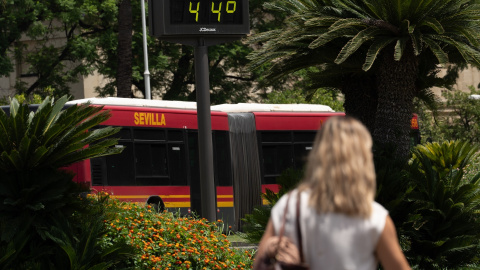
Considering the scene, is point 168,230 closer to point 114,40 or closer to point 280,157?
point 280,157

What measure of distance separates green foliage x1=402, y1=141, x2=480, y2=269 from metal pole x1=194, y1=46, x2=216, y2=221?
2492 mm

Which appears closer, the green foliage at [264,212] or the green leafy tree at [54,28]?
the green foliage at [264,212]

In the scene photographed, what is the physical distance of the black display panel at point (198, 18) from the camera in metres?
13.0

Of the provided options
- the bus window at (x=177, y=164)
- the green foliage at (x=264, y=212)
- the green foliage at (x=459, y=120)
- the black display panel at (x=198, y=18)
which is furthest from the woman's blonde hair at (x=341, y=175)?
the green foliage at (x=459, y=120)

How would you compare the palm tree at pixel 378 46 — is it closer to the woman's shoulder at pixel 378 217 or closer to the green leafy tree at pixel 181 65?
the woman's shoulder at pixel 378 217

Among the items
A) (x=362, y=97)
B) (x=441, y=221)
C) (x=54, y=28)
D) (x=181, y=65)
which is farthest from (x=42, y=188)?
(x=181, y=65)

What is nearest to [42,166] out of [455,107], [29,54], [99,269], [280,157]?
[99,269]

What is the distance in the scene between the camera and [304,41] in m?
15.0

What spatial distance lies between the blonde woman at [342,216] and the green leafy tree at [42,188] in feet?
18.2

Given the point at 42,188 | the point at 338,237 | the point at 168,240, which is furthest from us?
the point at 168,240

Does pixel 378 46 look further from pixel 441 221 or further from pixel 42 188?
pixel 42 188

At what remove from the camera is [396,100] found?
47.5 feet

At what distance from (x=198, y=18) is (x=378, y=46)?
243 cm

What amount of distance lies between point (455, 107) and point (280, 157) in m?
26.0
